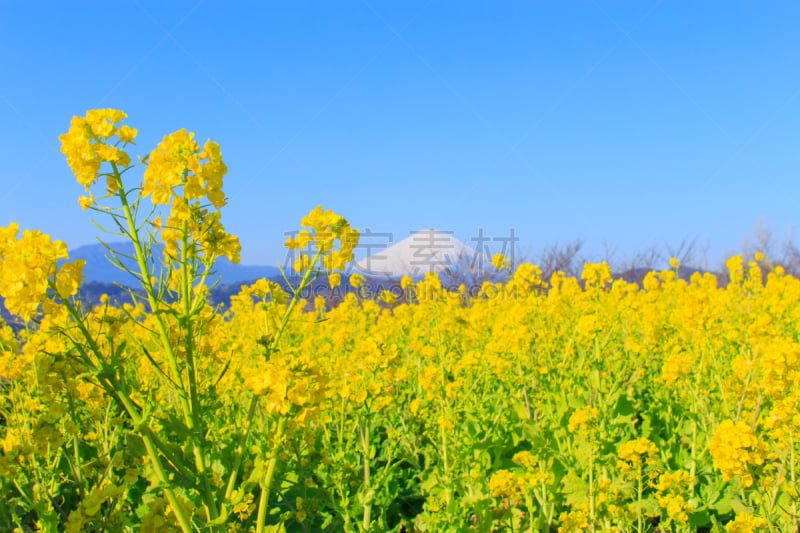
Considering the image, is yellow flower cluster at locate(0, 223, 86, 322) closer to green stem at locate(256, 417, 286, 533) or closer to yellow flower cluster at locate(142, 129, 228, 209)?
yellow flower cluster at locate(142, 129, 228, 209)

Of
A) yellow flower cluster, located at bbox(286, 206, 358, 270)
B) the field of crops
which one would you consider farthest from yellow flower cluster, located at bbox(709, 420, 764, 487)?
yellow flower cluster, located at bbox(286, 206, 358, 270)

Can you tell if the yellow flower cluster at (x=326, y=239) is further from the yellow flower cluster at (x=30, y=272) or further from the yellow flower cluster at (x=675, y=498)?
the yellow flower cluster at (x=675, y=498)

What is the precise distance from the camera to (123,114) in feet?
4.51

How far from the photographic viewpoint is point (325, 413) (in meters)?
2.91

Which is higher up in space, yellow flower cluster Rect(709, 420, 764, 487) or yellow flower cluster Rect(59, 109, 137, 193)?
yellow flower cluster Rect(59, 109, 137, 193)

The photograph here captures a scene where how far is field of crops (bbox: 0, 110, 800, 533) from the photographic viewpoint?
132 cm

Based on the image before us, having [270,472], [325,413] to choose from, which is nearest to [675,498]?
[270,472]

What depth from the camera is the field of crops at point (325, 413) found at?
1.32 metres

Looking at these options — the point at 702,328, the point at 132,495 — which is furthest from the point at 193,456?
the point at 702,328

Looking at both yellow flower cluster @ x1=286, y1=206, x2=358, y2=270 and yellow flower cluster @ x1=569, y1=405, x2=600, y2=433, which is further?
yellow flower cluster @ x1=569, y1=405, x2=600, y2=433

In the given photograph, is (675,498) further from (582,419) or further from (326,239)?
(326,239)

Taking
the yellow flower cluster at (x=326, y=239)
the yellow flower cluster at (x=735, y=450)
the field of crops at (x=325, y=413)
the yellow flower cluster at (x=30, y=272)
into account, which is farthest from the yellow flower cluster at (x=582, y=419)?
the yellow flower cluster at (x=30, y=272)

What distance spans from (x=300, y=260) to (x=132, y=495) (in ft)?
7.43

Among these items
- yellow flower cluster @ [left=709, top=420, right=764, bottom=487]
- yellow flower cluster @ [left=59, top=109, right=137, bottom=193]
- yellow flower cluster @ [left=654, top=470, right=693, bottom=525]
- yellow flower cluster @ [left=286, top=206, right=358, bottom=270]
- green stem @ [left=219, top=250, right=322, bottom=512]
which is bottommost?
yellow flower cluster @ [left=654, top=470, right=693, bottom=525]
